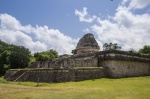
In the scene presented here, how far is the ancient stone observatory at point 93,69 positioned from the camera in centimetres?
2756

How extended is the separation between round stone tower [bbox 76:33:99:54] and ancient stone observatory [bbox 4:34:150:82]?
35.1 ft

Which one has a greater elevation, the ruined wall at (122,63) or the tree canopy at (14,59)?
Result: the tree canopy at (14,59)

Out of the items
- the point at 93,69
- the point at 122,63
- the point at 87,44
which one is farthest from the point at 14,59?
the point at 122,63

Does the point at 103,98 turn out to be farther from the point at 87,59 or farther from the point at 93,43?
the point at 93,43

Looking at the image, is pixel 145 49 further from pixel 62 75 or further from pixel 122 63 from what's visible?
pixel 62 75

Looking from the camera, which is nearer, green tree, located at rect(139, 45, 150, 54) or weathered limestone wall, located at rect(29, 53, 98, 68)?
weathered limestone wall, located at rect(29, 53, 98, 68)

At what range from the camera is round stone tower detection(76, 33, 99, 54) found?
49991 mm

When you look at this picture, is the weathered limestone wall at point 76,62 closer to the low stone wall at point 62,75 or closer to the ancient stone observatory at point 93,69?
the ancient stone observatory at point 93,69

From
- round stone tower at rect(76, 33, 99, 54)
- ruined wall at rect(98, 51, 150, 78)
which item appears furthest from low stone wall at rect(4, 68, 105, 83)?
round stone tower at rect(76, 33, 99, 54)

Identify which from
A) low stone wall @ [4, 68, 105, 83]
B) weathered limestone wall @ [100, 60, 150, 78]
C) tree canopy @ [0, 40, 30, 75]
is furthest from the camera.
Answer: tree canopy @ [0, 40, 30, 75]

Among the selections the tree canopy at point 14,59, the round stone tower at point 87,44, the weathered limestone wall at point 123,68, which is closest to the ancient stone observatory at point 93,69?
the weathered limestone wall at point 123,68

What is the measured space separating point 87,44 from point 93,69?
2062 centimetres

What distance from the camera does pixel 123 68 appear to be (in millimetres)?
33219

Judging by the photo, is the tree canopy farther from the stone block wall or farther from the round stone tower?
the round stone tower
